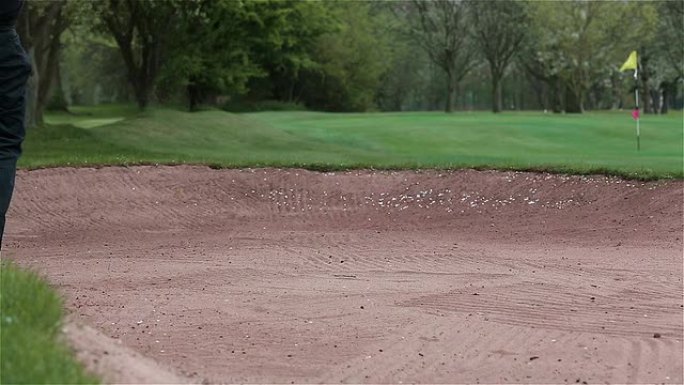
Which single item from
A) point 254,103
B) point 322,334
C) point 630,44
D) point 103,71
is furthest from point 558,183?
point 103,71

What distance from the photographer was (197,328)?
274 inches

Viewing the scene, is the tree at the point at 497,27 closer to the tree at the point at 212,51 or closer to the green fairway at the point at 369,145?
the tree at the point at 212,51

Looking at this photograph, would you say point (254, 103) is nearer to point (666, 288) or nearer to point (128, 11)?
point (128, 11)

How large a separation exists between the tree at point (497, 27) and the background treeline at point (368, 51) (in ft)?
0.30

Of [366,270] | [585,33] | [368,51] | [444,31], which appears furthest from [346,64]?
[366,270]

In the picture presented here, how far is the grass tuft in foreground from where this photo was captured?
413 centimetres

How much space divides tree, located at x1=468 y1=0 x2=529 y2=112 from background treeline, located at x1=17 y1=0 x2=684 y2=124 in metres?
0.09

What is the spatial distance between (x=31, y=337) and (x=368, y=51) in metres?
63.3

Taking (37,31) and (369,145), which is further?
(37,31)

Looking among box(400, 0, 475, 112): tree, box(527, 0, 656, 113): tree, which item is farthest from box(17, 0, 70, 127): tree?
box(527, 0, 656, 113): tree

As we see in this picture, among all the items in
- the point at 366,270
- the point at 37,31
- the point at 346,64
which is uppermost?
the point at 346,64

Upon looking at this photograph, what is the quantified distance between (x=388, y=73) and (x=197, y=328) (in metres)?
70.2

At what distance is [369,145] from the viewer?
22297 mm

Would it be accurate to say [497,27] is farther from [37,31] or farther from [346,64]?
[37,31]
